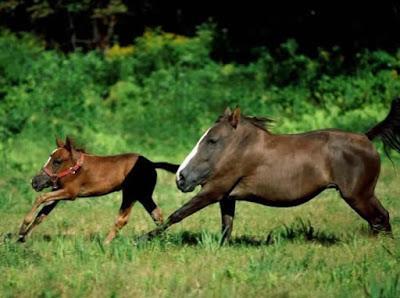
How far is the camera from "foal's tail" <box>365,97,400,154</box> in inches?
386

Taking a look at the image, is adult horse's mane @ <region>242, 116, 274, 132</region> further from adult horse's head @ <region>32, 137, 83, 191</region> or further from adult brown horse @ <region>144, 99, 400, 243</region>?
adult horse's head @ <region>32, 137, 83, 191</region>

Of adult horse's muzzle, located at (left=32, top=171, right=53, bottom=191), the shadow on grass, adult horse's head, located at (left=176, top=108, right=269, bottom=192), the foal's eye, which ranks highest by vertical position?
adult horse's head, located at (left=176, top=108, right=269, bottom=192)

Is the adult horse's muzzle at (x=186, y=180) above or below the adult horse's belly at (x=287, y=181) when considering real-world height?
above

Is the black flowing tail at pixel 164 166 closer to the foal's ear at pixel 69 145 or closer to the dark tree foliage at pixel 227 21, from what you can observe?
the foal's ear at pixel 69 145

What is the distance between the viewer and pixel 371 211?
31.0 feet

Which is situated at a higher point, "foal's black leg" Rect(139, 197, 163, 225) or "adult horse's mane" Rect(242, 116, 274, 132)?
"adult horse's mane" Rect(242, 116, 274, 132)

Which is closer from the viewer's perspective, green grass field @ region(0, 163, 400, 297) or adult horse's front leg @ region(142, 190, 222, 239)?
green grass field @ region(0, 163, 400, 297)

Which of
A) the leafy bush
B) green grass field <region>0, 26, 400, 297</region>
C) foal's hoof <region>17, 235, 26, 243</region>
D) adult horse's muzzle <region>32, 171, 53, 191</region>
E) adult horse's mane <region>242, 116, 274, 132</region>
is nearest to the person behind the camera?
green grass field <region>0, 26, 400, 297</region>

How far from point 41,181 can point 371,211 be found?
3.81 meters

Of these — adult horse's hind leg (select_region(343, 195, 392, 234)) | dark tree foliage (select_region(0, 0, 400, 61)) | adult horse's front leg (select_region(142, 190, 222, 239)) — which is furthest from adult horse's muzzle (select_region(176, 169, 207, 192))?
dark tree foliage (select_region(0, 0, 400, 61))

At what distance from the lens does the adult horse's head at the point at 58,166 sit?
10.3 metres

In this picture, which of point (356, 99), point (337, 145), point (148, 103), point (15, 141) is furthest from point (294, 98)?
point (337, 145)

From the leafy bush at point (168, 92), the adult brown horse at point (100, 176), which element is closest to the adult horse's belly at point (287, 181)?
the adult brown horse at point (100, 176)

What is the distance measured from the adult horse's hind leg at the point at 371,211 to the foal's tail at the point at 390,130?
739mm
